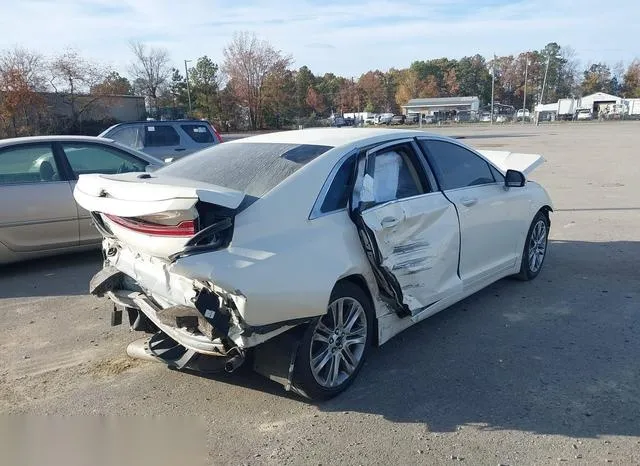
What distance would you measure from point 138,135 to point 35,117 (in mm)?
29414

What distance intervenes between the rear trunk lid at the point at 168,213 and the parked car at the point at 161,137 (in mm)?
9752

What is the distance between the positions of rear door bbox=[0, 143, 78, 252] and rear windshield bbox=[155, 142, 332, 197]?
114 inches

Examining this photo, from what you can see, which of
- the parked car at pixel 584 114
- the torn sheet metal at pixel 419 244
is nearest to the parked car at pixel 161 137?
the torn sheet metal at pixel 419 244

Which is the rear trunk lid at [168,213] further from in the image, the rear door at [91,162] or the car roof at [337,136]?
the rear door at [91,162]

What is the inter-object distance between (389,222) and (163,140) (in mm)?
10437

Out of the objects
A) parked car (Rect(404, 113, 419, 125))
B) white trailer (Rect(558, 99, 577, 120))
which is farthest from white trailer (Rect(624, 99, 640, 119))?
parked car (Rect(404, 113, 419, 125))

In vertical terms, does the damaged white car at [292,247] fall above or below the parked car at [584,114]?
above

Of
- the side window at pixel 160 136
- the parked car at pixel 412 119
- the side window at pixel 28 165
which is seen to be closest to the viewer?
the side window at pixel 28 165

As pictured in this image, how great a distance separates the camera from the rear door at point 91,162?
23.4ft

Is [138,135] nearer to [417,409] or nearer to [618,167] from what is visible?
[417,409]

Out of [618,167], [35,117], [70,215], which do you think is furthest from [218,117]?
[70,215]

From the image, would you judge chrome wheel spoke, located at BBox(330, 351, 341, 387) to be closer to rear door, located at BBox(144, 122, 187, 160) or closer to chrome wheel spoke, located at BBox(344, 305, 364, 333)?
chrome wheel spoke, located at BBox(344, 305, 364, 333)

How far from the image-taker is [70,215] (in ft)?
22.8

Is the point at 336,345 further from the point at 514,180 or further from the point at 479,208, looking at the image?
the point at 514,180
